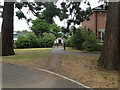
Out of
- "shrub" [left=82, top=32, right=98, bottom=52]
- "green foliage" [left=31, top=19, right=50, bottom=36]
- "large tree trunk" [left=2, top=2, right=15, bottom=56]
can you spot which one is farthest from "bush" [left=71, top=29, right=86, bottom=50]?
"green foliage" [left=31, top=19, right=50, bottom=36]

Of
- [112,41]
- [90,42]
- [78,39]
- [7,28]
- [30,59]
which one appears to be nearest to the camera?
[112,41]

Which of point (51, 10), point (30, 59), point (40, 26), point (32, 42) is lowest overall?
point (30, 59)

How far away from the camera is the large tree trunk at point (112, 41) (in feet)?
21.3

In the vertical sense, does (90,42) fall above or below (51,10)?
below

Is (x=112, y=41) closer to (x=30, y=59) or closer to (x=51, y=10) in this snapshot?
(x=30, y=59)

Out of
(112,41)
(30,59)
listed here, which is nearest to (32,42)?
(30,59)

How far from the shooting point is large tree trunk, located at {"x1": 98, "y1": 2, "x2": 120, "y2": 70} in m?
6.49

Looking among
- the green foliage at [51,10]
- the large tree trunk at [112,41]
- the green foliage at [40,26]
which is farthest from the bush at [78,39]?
the green foliage at [40,26]

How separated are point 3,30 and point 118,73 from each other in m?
11.5

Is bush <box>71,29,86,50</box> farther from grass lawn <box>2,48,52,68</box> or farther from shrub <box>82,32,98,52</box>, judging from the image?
grass lawn <box>2,48,52,68</box>

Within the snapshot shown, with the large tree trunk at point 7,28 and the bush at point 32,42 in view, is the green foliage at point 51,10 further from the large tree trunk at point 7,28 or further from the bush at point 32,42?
the bush at point 32,42

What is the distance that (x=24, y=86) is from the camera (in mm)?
3980

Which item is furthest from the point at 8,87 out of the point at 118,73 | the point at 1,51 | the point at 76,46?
the point at 76,46

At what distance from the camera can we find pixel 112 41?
6.57 meters
